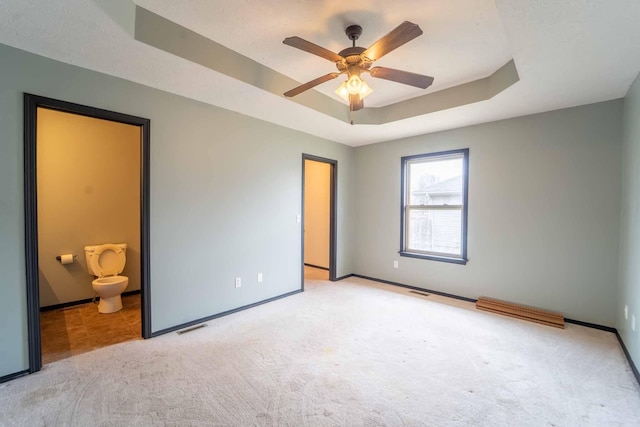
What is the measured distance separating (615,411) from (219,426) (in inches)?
96.7

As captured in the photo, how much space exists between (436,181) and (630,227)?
6.98ft

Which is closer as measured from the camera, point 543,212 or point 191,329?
point 191,329

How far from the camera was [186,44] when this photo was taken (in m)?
2.17

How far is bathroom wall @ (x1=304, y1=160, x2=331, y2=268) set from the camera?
5.71 meters

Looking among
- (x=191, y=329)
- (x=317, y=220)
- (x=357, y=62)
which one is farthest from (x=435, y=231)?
(x=191, y=329)

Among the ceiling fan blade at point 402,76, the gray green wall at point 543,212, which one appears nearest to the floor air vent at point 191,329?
the ceiling fan blade at point 402,76

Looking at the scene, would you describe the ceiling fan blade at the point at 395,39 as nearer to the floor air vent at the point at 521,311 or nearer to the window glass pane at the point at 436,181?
the window glass pane at the point at 436,181

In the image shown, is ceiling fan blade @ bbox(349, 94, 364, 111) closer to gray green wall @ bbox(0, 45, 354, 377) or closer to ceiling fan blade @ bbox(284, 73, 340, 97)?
ceiling fan blade @ bbox(284, 73, 340, 97)

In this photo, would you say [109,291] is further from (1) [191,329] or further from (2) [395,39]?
(2) [395,39]

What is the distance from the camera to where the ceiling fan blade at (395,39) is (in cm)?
162

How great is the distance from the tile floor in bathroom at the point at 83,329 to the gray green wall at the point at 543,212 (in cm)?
389

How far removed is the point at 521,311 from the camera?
3.33m

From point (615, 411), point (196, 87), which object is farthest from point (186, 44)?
point (615, 411)

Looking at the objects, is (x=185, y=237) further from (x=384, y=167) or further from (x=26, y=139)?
(x=384, y=167)
